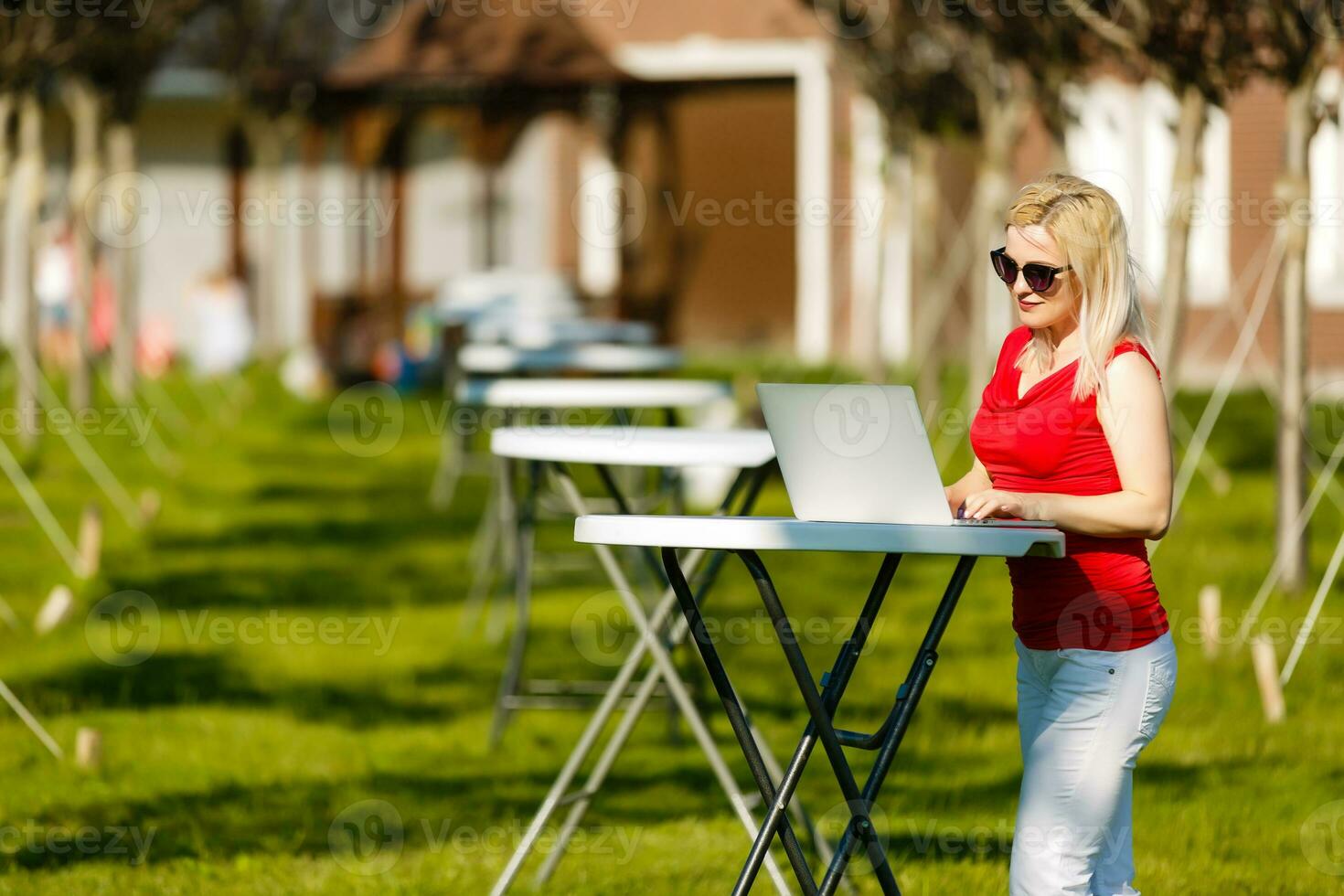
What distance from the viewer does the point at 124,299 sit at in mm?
15617

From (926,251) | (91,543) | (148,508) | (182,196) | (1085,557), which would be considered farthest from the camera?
(182,196)

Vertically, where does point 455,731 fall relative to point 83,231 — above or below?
below

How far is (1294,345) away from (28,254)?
8.00 meters

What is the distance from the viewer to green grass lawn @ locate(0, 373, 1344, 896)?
16.2 ft

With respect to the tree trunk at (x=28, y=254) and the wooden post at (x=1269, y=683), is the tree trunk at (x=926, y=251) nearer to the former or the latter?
the tree trunk at (x=28, y=254)

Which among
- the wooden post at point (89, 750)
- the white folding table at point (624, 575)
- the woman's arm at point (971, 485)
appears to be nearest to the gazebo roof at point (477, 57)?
the wooden post at point (89, 750)

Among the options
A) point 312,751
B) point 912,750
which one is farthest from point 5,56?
point 912,750

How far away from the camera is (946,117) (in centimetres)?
1335

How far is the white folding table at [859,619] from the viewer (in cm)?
307

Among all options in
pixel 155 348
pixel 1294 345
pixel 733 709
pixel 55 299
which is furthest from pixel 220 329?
pixel 733 709

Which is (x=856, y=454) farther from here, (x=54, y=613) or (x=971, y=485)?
(x=54, y=613)

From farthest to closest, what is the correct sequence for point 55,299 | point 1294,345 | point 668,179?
1. point 55,299
2. point 668,179
3. point 1294,345

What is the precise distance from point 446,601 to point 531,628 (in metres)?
0.81

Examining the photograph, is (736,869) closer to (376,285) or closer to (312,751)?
(312,751)
